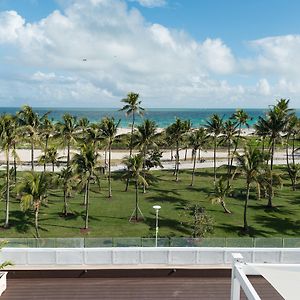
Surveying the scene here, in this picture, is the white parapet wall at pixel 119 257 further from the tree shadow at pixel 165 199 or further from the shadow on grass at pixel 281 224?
the tree shadow at pixel 165 199

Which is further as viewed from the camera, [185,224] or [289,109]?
[289,109]

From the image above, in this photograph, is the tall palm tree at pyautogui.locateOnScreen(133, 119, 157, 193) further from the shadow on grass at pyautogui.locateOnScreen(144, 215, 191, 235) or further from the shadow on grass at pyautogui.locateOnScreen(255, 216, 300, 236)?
the shadow on grass at pyautogui.locateOnScreen(255, 216, 300, 236)

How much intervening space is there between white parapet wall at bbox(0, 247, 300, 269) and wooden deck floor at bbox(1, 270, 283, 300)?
0.36 meters

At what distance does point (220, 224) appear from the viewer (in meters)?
33.8

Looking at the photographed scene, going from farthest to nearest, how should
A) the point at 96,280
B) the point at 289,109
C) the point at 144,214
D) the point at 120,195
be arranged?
the point at 120,195 < the point at 289,109 < the point at 144,214 < the point at 96,280

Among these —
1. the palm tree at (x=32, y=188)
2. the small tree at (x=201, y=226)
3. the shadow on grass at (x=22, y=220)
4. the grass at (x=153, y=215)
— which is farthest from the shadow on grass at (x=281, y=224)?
the shadow on grass at (x=22, y=220)

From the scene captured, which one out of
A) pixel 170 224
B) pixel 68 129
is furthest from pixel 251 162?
pixel 68 129

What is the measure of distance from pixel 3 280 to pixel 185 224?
21480 mm

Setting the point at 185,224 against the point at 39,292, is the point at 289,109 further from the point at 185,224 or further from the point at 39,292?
the point at 39,292

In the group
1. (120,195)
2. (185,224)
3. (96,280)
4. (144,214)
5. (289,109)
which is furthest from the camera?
(120,195)

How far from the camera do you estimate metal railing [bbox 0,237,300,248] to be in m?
16.4

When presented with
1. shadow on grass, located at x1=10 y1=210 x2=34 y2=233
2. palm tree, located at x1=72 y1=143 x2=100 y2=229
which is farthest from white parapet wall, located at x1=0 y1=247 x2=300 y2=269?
shadow on grass, located at x1=10 y1=210 x2=34 y2=233

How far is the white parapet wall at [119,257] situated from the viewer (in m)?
15.1

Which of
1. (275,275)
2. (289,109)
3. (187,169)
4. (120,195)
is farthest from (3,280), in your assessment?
(187,169)
